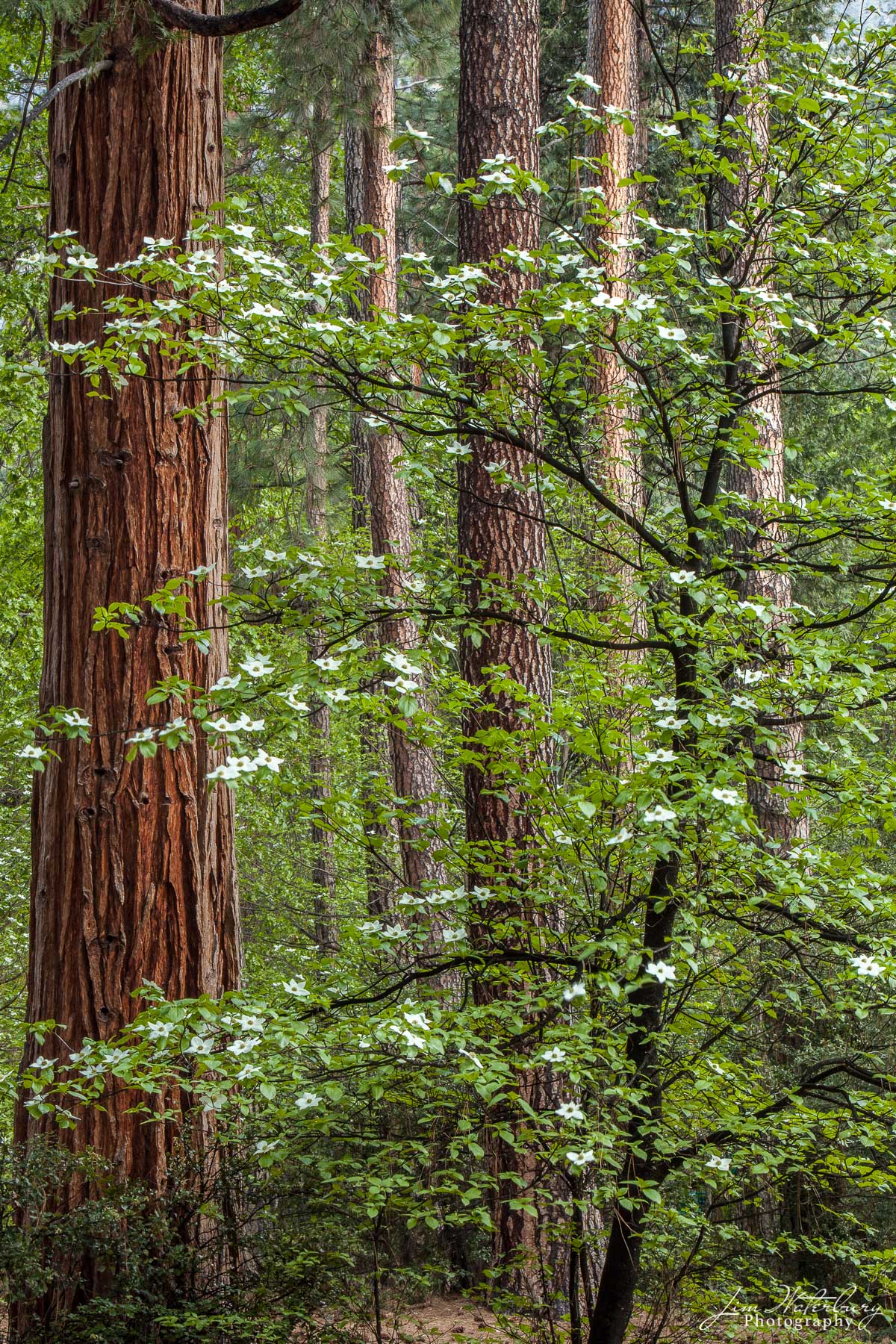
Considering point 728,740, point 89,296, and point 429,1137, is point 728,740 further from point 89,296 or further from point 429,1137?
point 89,296

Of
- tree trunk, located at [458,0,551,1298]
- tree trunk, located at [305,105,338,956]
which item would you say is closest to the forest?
tree trunk, located at [458,0,551,1298]

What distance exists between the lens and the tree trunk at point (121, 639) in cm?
343

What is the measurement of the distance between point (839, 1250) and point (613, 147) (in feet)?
25.6

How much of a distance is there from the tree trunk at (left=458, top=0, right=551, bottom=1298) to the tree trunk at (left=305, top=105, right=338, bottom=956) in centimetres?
390

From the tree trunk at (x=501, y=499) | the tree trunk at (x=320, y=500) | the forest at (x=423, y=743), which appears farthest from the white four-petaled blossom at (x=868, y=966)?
the tree trunk at (x=320, y=500)

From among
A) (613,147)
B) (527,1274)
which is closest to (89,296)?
(527,1274)

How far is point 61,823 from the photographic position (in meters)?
3.51

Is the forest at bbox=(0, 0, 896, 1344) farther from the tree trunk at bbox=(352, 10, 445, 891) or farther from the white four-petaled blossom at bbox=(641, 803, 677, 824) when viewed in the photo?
the tree trunk at bbox=(352, 10, 445, 891)

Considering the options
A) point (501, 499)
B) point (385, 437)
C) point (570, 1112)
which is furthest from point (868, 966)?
point (385, 437)

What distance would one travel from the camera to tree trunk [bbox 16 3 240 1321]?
3426mm

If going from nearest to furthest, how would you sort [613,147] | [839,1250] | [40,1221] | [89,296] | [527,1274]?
[40,1221] < [839,1250] < [89,296] < [527,1274] < [613,147]

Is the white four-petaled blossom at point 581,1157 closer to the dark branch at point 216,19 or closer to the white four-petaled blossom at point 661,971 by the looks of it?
the white four-petaled blossom at point 661,971

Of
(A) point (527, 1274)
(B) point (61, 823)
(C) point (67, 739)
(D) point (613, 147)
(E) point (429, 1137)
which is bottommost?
(A) point (527, 1274)

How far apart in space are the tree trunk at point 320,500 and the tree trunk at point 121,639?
16.5 ft
